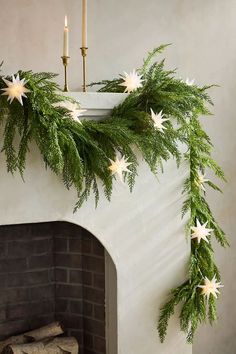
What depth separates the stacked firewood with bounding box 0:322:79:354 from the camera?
3477 millimetres

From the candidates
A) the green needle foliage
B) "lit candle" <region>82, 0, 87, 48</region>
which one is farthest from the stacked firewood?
"lit candle" <region>82, 0, 87, 48</region>

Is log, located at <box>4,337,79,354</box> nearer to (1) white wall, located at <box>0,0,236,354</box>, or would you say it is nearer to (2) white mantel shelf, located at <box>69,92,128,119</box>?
(1) white wall, located at <box>0,0,236,354</box>

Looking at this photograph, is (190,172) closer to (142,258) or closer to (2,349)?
(142,258)

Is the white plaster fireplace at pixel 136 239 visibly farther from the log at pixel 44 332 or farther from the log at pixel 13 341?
the log at pixel 13 341

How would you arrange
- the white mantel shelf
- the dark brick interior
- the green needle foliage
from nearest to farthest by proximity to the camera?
the green needle foliage
the white mantel shelf
the dark brick interior

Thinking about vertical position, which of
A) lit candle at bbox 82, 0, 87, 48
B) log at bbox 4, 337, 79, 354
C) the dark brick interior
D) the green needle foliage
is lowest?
log at bbox 4, 337, 79, 354

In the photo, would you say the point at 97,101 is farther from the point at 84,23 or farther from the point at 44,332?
the point at 44,332

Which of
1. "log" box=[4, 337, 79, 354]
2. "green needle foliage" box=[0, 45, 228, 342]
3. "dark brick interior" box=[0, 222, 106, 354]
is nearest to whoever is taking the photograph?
"green needle foliage" box=[0, 45, 228, 342]

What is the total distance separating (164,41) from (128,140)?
3.03 feet

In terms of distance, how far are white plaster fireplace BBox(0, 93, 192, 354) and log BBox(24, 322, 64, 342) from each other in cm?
25

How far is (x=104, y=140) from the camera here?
325 cm

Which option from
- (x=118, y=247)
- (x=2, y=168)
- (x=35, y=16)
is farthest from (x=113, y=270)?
(x=35, y=16)

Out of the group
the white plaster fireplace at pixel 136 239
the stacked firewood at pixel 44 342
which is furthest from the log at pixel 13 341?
the white plaster fireplace at pixel 136 239

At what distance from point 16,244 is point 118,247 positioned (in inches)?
19.9
